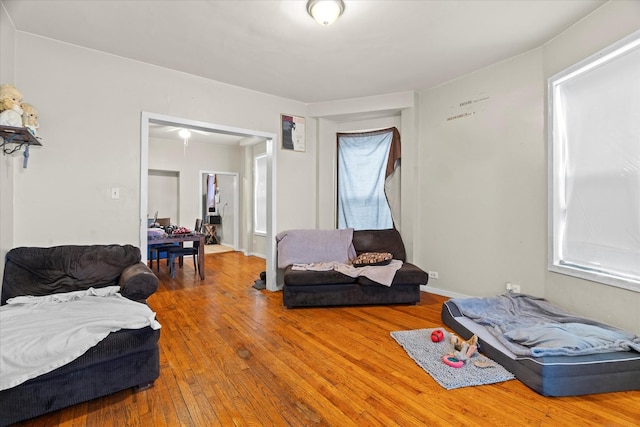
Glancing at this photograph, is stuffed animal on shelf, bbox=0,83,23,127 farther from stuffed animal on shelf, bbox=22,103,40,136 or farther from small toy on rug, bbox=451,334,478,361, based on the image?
small toy on rug, bbox=451,334,478,361

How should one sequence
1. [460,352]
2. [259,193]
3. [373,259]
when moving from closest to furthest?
1. [460,352]
2. [373,259]
3. [259,193]

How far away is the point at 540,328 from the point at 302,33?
122 inches

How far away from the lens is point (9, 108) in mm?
2088

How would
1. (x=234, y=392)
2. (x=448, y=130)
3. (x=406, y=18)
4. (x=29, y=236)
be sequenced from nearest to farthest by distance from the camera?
1. (x=234, y=392)
2. (x=406, y=18)
3. (x=29, y=236)
4. (x=448, y=130)

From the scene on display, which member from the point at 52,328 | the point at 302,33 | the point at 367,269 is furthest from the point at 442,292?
the point at 52,328

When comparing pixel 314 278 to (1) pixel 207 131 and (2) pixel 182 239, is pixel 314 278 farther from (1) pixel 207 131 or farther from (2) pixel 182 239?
(2) pixel 182 239

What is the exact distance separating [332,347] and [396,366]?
0.55 meters

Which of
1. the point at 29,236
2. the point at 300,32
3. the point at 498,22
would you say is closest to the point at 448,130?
the point at 498,22

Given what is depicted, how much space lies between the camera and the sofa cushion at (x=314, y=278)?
3229 mm

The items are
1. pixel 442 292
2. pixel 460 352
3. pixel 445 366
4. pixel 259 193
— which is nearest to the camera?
pixel 445 366

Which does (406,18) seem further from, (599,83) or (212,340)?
(212,340)

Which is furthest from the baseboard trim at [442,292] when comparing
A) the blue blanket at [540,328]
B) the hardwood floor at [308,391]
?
the hardwood floor at [308,391]

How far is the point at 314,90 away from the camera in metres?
3.81

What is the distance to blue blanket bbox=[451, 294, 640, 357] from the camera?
1.86m
